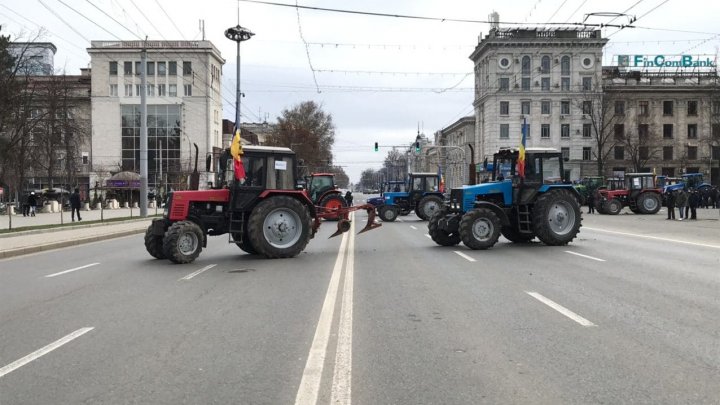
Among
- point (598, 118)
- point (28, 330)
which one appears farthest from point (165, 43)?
point (28, 330)

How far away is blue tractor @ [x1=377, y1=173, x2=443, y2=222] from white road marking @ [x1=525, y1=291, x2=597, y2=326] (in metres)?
24.2

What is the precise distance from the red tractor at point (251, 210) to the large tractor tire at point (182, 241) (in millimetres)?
34

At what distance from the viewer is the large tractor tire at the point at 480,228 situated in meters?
16.1

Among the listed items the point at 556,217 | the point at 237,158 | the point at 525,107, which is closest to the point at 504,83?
the point at 525,107

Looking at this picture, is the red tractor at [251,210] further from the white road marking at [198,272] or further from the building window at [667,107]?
the building window at [667,107]

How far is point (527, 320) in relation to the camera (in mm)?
7316

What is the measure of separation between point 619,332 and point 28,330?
6721mm

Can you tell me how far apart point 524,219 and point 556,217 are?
A: 94cm

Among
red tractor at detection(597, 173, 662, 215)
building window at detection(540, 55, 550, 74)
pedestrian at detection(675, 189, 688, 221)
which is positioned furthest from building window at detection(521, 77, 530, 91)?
pedestrian at detection(675, 189, 688, 221)

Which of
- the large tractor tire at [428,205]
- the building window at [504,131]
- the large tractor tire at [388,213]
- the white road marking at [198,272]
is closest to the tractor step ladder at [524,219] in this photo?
the white road marking at [198,272]

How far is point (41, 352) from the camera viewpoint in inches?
235

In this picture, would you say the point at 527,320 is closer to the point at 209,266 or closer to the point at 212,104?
the point at 209,266

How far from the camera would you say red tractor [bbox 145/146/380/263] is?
1393 cm

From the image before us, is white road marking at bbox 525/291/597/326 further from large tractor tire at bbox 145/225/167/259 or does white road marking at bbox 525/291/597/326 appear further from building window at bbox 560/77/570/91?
building window at bbox 560/77/570/91
